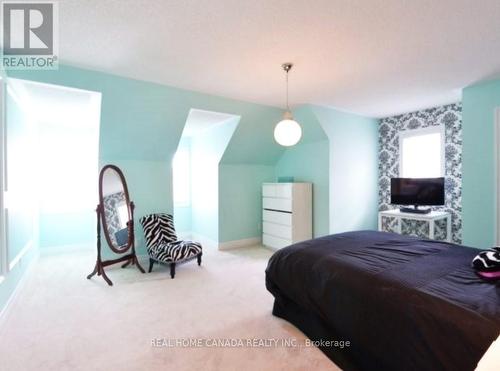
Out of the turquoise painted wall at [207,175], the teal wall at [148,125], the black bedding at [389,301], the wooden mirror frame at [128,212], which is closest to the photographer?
the black bedding at [389,301]

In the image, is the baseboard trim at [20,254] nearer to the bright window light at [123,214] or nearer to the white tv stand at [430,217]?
the bright window light at [123,214]

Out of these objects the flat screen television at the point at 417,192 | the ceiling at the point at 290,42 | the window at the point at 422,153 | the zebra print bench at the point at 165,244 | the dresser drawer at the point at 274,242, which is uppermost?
the ceiling at the point at 290,42

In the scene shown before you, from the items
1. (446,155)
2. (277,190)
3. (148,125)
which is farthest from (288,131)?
(446,155)

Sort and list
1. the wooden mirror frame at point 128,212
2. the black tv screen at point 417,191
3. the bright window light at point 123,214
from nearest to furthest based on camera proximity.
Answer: the wooden mirror frame at point 128,212, the bright window light at point 123,214, the black tv screen at point 417,191

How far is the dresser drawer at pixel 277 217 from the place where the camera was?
4281 millimetres

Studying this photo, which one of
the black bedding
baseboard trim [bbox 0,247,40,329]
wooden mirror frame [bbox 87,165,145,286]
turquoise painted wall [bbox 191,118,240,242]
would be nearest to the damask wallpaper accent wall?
the black bedding

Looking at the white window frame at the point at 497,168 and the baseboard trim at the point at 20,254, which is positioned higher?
the white window frame at the point at 497,168

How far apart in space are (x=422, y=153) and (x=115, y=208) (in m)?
5.11

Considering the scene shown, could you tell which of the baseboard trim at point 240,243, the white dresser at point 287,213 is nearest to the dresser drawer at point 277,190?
the white dresser at point 287,213

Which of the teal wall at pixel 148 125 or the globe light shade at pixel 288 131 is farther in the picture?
the teal wall at pixel 148 125

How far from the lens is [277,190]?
4480 mm

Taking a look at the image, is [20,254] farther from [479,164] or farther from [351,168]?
[479,164]

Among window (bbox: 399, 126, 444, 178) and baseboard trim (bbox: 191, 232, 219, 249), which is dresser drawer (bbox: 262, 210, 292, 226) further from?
window (bbox: 399, 126, 444, 178)

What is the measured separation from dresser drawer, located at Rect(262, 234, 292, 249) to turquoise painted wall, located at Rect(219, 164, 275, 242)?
31cm
